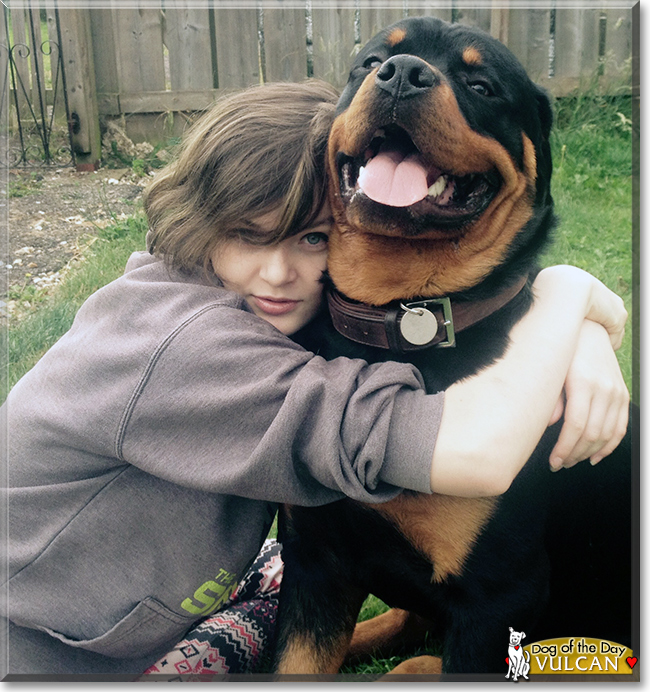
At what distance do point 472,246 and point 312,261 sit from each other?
36 cm

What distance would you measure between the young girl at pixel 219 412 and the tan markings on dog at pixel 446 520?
16 cm

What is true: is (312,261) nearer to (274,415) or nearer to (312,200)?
(312,200)

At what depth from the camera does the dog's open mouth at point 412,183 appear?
1.49 meters

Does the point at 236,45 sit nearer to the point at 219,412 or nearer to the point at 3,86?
the point at 3,86

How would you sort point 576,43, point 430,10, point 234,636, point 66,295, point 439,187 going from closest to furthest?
point 439,187
point 234,636
point 66,295
point 430,10
point 576,43

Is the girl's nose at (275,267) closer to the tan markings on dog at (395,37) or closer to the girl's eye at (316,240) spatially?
the girl's eye at (316,240)

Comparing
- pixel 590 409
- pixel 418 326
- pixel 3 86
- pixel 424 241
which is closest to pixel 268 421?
pixel 418 326

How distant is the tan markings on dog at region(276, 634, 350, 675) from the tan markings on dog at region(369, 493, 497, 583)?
1.34 feet

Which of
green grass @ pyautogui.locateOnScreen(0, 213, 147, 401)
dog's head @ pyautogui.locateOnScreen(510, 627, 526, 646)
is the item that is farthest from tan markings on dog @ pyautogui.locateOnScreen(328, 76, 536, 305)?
green grass @ pyautogui.locateOnScreen(0, 213, 147, 401)

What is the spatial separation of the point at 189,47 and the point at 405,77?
284 centimetres

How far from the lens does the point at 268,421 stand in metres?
1.29

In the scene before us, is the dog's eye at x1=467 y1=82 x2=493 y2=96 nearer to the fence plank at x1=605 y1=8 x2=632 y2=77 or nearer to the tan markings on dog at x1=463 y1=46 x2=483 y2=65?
the tan markings on dog at x1=463 y1=46 x2=483 y2=65

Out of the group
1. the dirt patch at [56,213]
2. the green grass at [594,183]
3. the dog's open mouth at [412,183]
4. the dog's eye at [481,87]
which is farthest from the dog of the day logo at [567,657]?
the dirt patch at [56,213]

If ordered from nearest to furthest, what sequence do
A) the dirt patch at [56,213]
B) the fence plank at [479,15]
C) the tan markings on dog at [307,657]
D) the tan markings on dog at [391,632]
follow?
the tan markings on dog at [307,657]
the tan markings on dog at [391,632]
the dirt patch at [56,213]
the fence plank at [479,15]
